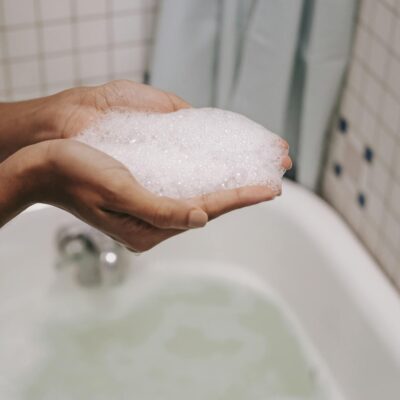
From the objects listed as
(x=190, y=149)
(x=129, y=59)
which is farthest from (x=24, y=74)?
(x=190, y=149)

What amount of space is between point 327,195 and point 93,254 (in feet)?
1.79

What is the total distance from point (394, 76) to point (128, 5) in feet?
2.08

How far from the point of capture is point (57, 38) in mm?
1842

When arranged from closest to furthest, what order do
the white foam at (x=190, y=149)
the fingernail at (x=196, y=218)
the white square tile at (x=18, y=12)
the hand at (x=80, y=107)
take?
the fingernail at (x=196, y=218), the white foam at (x=190, y=149), the hand at (x=80, y=107), the white square tile at (x=18, y=12)

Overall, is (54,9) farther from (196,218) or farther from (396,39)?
(196,218)

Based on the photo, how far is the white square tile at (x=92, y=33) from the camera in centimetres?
185

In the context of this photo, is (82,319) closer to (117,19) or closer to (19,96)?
(19,96)

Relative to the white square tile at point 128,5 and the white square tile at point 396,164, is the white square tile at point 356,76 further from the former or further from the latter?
the white square tile at point 128,5

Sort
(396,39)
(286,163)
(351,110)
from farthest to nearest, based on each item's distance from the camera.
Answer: (351,110) < (396,39) < (286,163)

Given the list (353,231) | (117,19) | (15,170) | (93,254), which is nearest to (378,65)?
(353,231)

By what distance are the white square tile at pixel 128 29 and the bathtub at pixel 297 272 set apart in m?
0.42

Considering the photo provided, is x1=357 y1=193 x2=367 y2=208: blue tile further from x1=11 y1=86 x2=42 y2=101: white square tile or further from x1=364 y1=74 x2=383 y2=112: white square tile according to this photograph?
x1=11 y1=86 x2=42 y2=101: white square tile

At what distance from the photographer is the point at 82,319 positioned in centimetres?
185

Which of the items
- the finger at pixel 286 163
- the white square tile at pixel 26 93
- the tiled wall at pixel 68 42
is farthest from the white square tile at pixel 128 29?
the finger at pixel 286 163
